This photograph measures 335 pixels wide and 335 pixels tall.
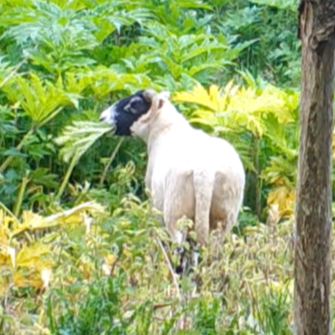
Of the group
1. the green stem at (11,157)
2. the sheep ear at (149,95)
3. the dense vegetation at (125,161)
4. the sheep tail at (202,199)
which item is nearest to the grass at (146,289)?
the dense vegetation at (125,161)

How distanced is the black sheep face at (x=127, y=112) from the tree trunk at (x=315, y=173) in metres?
4.97

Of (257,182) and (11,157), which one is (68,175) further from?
(257,182)

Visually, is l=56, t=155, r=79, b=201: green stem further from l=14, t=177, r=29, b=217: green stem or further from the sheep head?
the sheep head

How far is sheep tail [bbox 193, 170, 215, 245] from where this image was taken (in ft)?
25.8

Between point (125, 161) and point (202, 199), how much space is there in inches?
97.3

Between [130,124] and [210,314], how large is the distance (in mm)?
4183

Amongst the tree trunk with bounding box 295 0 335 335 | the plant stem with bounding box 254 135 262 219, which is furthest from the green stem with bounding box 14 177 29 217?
the tree trunk with bounding box 295 0 335 335

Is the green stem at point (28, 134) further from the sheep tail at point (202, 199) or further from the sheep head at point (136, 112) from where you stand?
the sheep tail at point (202, 199)

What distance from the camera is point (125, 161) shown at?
1028 centimetres

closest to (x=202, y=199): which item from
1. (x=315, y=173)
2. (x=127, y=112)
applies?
(x=127, y=112)

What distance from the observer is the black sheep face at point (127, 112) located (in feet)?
29.8

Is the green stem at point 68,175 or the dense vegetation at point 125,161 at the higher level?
the dense vegetation at point 125,161

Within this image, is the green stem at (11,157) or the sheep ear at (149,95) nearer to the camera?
the sheep ear at (149,95)

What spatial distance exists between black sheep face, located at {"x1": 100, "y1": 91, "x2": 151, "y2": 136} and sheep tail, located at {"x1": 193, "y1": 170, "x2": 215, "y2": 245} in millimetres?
1294
